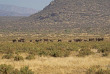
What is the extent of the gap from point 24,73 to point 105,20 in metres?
118

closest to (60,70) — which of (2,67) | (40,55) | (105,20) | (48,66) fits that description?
(48,66)

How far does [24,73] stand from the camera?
1245 cm

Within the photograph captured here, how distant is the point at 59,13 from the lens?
484 feet

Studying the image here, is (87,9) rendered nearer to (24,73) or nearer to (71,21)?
(71,21)

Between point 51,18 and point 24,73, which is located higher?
point 24,73

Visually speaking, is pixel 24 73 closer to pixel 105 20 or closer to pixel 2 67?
pixel 2 67

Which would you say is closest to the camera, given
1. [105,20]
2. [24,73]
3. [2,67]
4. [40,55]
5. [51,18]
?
[24,73]

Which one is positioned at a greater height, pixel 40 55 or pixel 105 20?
pixel 40 55

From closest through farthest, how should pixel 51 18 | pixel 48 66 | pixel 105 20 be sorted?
pixel 48 66, pixel 105 20, pixel 51 18

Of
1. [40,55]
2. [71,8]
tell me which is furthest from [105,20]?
[40,55]

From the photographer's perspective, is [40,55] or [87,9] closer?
[40,55]

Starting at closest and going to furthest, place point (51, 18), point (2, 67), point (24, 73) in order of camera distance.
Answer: point (24, 73), point (2, 67), point (51, 18)

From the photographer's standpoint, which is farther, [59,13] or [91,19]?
[59,13]

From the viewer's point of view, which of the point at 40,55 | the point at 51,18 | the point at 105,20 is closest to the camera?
the point at 40,55
